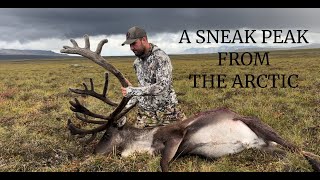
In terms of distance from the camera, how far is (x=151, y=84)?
24.0 feet

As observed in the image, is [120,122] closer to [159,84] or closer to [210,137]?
[159,84]

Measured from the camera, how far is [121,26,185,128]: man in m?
6.78

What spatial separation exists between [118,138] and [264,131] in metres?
2.08

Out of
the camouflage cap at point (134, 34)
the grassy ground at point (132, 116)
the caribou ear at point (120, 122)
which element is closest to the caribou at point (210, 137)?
the grassy ground at point (132, 116)

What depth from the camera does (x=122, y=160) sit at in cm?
635

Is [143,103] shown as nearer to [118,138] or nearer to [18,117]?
[118,138]

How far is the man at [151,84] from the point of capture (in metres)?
6.78

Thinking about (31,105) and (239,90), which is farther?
(239,90)

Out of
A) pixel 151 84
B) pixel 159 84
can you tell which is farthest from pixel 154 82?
pixel 159 84

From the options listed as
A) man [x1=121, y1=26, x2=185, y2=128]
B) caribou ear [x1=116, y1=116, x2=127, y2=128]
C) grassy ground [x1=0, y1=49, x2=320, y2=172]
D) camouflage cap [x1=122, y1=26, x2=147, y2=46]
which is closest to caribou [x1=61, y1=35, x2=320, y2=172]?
grassy ground [x1=0, y1=49, x2=320, y2=172]

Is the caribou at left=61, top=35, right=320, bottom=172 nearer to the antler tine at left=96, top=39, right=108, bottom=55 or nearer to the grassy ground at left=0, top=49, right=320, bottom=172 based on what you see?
the grassy ground at left=0, top=49, right=320, bottom=172

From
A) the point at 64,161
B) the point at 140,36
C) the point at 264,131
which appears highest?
the point at 140,36

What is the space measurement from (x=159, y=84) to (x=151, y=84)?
1.63ft
